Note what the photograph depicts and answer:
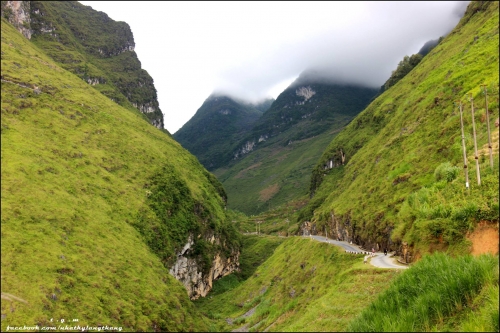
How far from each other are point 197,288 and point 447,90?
77.3m

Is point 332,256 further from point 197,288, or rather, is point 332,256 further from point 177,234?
point 197,288

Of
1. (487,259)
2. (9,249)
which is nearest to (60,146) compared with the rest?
(9,249)

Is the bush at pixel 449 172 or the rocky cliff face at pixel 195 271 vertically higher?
the bush at pixel 449 172

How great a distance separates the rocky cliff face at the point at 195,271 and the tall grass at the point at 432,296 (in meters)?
67.9

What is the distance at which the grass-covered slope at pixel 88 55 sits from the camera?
5276 inches

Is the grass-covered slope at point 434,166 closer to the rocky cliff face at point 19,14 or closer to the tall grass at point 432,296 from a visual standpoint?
the tall grass at point 432,296

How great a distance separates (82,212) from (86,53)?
Answer: 525ft

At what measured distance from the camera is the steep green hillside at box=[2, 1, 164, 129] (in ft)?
434

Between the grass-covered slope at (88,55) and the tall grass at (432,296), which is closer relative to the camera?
the tall grass at (432,296)

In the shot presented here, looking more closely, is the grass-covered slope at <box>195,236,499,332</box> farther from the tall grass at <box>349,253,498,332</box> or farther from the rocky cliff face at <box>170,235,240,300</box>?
the rocky cliff face at <box>170,235,240,300</box>

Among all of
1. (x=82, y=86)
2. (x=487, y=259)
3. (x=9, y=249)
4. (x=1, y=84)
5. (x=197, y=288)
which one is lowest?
(x=197, y=288)

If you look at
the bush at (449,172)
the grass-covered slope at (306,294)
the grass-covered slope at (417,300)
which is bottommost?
the grass-covered slope at (306,294)

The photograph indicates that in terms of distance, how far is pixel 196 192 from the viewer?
321 feet

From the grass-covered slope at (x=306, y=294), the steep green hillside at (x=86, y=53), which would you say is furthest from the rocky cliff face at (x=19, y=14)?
the grass-covered slope at (x=306, y=294)
